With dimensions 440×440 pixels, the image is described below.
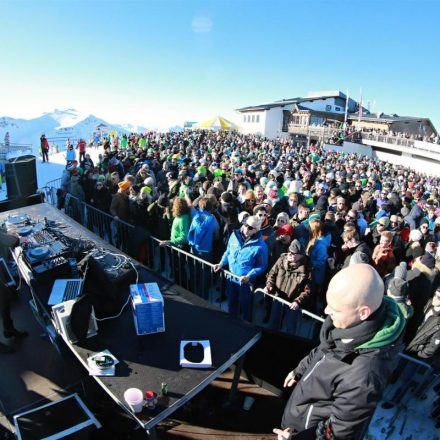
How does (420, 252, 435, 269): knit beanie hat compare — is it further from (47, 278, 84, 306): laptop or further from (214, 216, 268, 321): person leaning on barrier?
(47, 278, 84, 306): laptop

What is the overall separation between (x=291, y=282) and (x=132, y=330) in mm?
2178

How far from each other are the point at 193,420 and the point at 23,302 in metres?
3.45

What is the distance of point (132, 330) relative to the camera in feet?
10.2

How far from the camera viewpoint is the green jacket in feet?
18.4

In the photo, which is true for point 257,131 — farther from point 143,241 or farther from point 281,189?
point 143,241

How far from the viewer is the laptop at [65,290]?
11.0 feet

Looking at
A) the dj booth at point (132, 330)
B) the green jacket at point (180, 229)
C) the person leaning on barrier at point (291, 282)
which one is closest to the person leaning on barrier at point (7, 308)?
the dj booth at point (132, 330)

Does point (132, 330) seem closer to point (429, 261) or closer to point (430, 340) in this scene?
point (430, 340)

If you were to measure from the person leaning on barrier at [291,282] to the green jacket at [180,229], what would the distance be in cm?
196

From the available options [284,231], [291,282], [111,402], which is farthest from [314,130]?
[111,402]

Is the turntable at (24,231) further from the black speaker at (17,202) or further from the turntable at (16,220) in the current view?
the black speaker at (17,202)

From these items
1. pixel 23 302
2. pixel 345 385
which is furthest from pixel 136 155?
pixel 345 385

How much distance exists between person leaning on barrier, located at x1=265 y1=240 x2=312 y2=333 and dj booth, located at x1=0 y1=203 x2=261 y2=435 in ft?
3.61

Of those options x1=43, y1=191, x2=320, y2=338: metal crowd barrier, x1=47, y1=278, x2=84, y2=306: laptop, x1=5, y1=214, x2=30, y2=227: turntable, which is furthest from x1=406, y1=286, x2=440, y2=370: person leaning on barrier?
x1=5, y1=214, x2=30, y2=227: turntable
